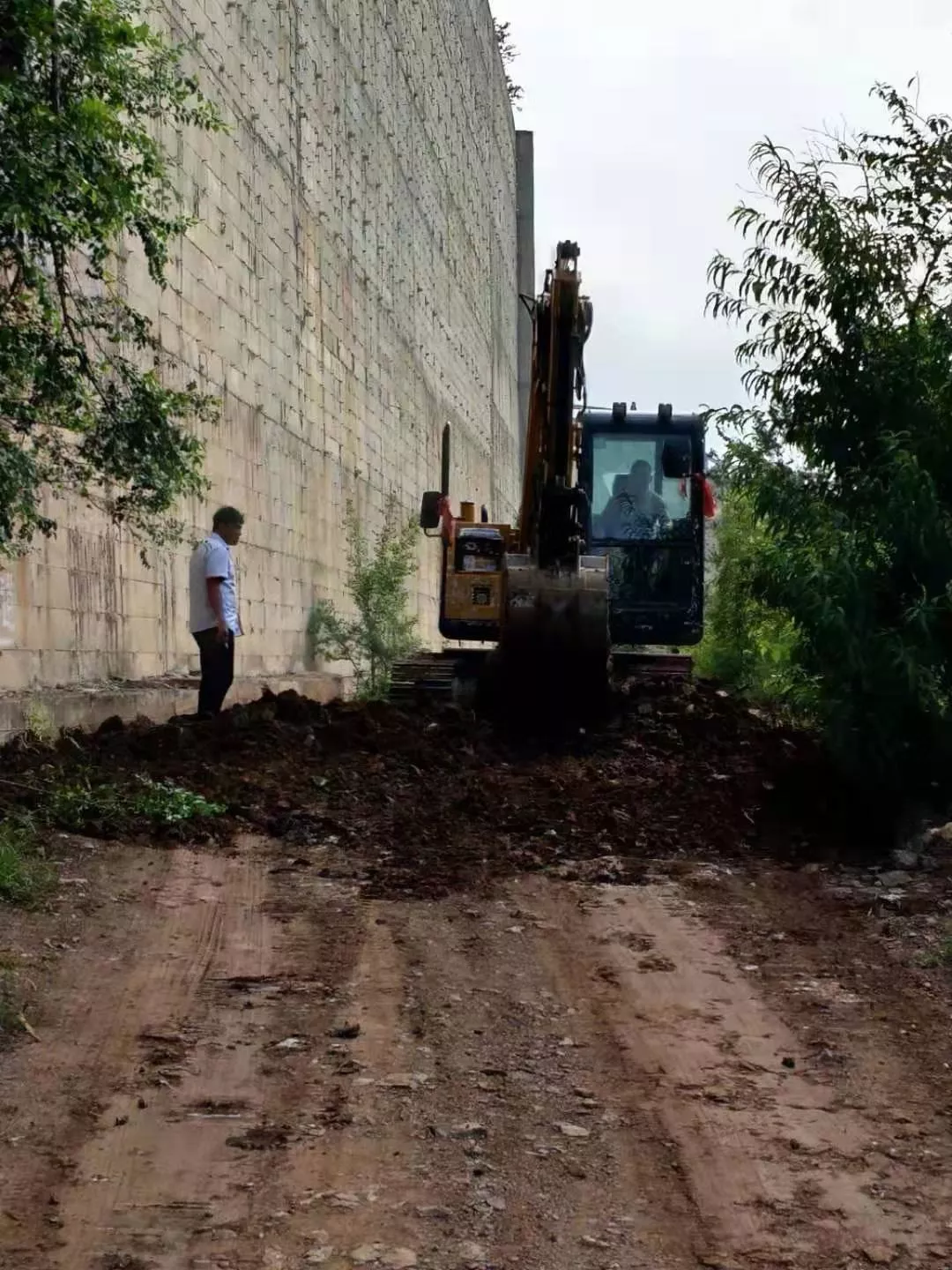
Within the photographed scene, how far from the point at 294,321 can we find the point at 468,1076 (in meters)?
13.8

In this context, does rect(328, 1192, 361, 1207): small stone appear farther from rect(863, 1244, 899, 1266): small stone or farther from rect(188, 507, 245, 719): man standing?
rect(188, 507, 245, 719): man standing

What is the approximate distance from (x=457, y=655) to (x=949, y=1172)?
38.6ft

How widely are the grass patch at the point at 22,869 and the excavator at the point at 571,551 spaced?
5.62 meters

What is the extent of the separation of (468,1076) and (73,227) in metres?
3.93

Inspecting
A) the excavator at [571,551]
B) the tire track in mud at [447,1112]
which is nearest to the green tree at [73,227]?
the tire track in mud at [447,1112]

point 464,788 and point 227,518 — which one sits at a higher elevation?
point 227,518

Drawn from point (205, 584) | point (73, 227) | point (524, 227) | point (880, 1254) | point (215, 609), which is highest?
point (524, 227)

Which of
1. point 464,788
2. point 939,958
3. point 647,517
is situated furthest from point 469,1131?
point 647,517

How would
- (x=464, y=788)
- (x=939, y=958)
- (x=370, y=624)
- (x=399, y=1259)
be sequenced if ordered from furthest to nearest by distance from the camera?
(x=370, y=624)
(x=464, y=788)
(x=939, y=958)
(x=399, y=1259)

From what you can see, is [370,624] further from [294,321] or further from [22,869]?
[22,869]

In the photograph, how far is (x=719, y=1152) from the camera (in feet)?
13.9

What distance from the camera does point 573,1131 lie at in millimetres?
4375

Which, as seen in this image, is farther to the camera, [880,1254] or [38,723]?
[38,723]

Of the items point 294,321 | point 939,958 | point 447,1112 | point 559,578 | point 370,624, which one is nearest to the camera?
point 447,1112
